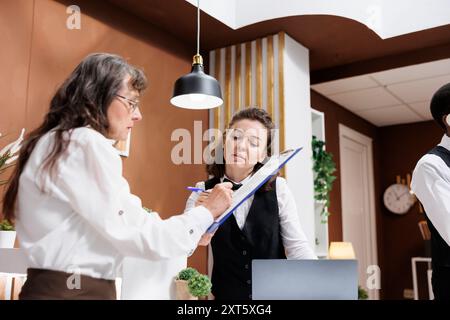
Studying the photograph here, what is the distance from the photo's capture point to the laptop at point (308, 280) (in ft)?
3.80

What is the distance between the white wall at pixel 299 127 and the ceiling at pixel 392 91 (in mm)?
907

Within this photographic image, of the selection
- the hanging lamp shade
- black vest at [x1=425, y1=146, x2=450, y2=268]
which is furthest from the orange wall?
black vest at [x1=425, y1=146, x2=450, y2=268]

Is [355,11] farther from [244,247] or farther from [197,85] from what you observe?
[244,247]

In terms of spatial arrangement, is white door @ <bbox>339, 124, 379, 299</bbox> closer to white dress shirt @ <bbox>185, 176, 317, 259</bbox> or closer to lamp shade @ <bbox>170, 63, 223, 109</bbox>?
lamp shade @ <bbox>170, 63, 223, 109</bbox>

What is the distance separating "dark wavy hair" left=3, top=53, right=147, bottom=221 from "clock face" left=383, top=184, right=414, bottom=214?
6.14 m

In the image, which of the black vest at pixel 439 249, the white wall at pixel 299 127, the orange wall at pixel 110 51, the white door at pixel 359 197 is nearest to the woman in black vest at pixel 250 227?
the black vest at pixel 439 249

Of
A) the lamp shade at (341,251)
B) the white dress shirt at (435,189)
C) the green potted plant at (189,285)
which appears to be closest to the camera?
the green potted plant at (189,285)

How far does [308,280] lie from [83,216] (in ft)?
1.79

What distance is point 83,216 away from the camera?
0.97 m

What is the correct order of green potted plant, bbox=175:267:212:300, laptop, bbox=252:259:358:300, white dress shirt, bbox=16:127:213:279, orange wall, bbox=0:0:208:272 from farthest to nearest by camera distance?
orange wall, bbox=0:0:208:272 → green potted plant, bbox=175:267:212:300 → laptop, bbox=252:259:358:300 → white dress shirt, bbox=16:127:213:279

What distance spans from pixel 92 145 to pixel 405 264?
252 inches

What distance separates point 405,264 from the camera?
659 centimetres

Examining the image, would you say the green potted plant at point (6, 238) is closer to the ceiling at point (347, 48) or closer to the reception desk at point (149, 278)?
the reception desk at point (149, 278)

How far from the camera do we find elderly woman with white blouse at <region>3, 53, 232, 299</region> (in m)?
0.98
